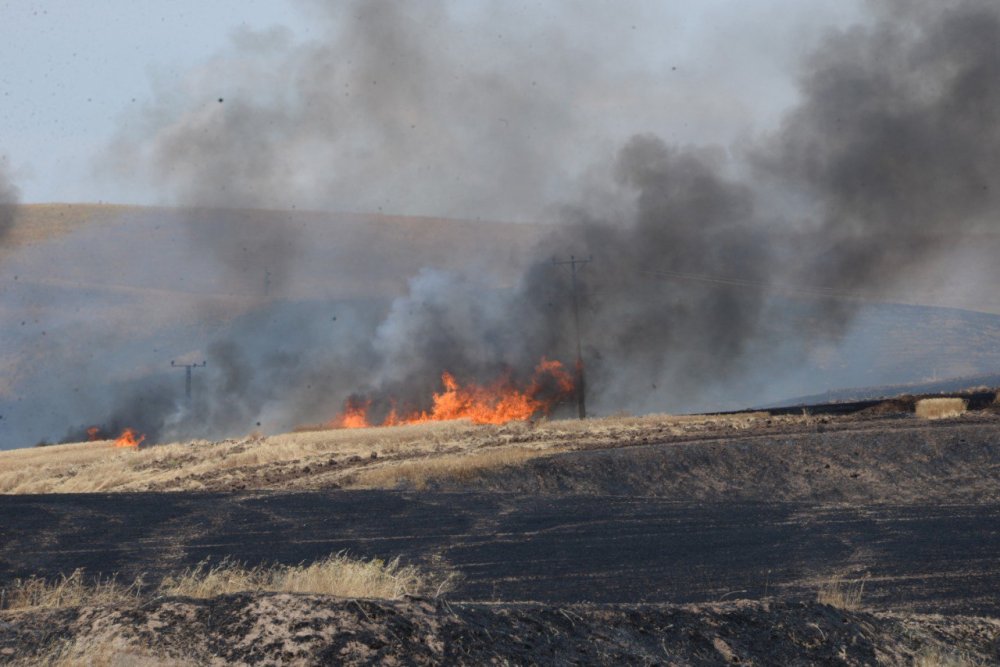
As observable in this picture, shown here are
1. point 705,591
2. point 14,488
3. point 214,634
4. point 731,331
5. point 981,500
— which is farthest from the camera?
point 731,331

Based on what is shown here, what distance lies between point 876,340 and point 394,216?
5925 centimetres

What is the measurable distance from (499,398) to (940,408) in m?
22.5

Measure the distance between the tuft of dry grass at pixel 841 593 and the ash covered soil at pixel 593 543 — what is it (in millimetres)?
216

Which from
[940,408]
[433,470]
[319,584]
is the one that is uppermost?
[940,408]

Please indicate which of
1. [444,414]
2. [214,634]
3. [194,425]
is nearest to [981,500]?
[214,634]

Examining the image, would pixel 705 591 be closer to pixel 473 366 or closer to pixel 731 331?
pixel 473 366

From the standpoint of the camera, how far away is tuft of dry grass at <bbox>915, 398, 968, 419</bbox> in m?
40.4

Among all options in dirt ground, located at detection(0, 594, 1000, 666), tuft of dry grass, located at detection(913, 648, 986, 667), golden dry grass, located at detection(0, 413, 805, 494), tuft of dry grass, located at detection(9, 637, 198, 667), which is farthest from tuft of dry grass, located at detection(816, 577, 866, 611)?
A: golden dry grass, located at detection(0, 413, 805, 494)

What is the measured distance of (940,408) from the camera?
41531 mm

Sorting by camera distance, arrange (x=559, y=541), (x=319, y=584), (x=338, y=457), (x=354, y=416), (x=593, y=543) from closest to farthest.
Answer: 1. (x=319, y=584)
2. (x=593, y=543)
3. (x=559, y=541)
4. (x=338, y=457)
5. (x=354, y=416)

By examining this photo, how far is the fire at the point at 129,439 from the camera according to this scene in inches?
2252

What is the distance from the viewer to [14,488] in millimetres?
38281

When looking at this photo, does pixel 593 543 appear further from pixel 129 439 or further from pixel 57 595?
pixel 129 439

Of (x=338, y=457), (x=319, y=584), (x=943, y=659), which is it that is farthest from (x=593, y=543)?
(x=338, y=457)
